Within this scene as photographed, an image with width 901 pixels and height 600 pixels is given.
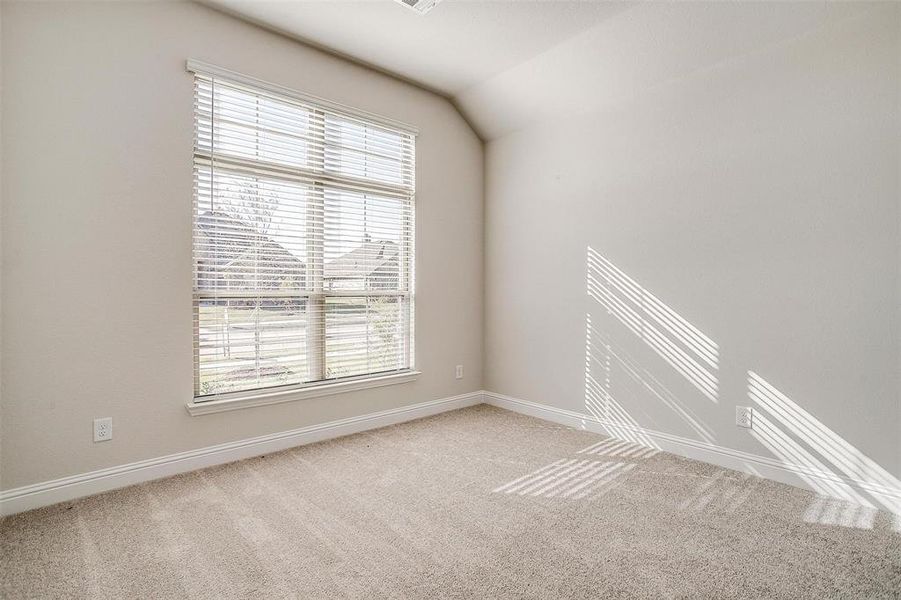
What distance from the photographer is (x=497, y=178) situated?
418cm

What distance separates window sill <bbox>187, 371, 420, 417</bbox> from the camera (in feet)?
8.96

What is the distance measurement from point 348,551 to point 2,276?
2.03 m

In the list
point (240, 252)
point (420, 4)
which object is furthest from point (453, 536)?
point (420, 4)

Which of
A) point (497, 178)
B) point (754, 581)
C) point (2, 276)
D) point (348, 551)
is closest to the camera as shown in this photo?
point (754, 581)

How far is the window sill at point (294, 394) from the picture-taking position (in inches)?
107

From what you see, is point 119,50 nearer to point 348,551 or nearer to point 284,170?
point 284,170

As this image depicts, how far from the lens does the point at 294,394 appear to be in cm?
309

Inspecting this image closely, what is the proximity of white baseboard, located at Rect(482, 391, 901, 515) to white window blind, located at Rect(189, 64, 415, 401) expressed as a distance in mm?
1438

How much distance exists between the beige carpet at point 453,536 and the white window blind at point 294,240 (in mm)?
730

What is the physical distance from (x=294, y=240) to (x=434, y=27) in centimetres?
163

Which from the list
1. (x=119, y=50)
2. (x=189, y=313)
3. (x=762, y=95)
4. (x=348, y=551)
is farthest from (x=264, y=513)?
(x=762, y=95)

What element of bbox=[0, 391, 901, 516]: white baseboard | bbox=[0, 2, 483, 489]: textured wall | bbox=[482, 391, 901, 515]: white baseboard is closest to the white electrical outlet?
bbox=[0, 2, 483, 489]: textured wall

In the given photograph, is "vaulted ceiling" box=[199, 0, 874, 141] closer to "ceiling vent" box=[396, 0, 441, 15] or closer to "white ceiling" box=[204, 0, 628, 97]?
"white ceiling" box=[204, 0, 628, 97]

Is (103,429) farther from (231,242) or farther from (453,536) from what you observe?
(453,536)
